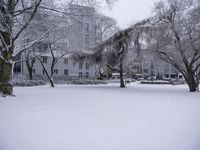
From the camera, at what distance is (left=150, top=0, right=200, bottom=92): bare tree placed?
71.1ft

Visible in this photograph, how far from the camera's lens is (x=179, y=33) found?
2211 cm

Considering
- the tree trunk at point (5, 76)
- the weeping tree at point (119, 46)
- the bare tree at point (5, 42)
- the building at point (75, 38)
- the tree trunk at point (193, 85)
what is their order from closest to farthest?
the bare tree at point (5, 42) → the tree trunk at point (5, 76) → the building at point (75, 38) → the tree trunk at point (193, 85) → the weeping tree at point (119, 46)

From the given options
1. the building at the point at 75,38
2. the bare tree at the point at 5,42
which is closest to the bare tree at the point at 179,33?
the building at the point at 75,38

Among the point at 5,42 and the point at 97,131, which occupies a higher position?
the point at 5,42

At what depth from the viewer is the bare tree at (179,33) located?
21.7 meters

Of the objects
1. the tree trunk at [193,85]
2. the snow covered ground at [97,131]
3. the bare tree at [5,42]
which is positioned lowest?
the snow covered ground at [97,131]

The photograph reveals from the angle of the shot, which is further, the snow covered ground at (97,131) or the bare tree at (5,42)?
the bare tree at (5,42)

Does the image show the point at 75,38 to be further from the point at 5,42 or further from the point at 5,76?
the point at 5,76

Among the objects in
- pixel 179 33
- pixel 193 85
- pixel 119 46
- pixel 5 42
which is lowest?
pixel 193 85

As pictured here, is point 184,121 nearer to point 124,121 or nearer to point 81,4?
point 124,121

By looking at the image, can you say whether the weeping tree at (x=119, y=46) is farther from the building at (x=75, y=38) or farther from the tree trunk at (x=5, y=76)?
the tree trunk at (x=5, y=76)

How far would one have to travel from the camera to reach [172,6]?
22562 millimetres

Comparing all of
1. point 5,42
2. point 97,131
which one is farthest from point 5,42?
point 97,131

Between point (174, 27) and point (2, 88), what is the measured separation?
48.5ft
